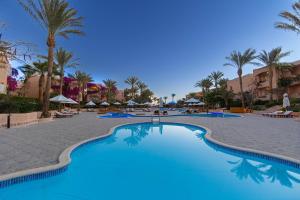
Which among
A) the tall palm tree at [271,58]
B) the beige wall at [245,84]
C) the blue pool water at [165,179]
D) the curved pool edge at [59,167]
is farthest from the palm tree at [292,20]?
the beige wall at [245,84]

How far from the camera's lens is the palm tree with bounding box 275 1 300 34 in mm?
15605

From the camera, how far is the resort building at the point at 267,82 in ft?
98.4

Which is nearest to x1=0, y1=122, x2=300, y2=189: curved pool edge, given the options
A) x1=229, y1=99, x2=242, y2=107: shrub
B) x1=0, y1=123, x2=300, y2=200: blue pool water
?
x1=0, y1=123, x2=300, y2=200: blue pool water

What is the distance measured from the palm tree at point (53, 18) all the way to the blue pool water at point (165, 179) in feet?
41.4

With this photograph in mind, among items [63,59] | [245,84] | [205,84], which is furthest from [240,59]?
[63,59]

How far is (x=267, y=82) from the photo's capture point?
35.0 metres

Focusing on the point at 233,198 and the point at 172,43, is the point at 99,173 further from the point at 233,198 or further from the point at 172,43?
the point at 172,43

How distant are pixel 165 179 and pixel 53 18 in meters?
15.6

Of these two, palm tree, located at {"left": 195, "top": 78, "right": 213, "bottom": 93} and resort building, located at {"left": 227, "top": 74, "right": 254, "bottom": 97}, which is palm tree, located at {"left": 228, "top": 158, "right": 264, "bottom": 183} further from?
palm tree, located at {"left": 195, "top": 78, "right": 213, "bottom": 93}

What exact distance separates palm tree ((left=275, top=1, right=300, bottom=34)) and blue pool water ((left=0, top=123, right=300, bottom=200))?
50.1 ft

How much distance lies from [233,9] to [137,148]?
49.6 feet

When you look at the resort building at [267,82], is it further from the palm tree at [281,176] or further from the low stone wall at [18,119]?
the low stone wall at [18,119]

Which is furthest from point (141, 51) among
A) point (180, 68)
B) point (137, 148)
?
point (137, 148)

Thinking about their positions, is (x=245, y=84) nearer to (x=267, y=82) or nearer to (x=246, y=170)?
(x=267, y=82)
